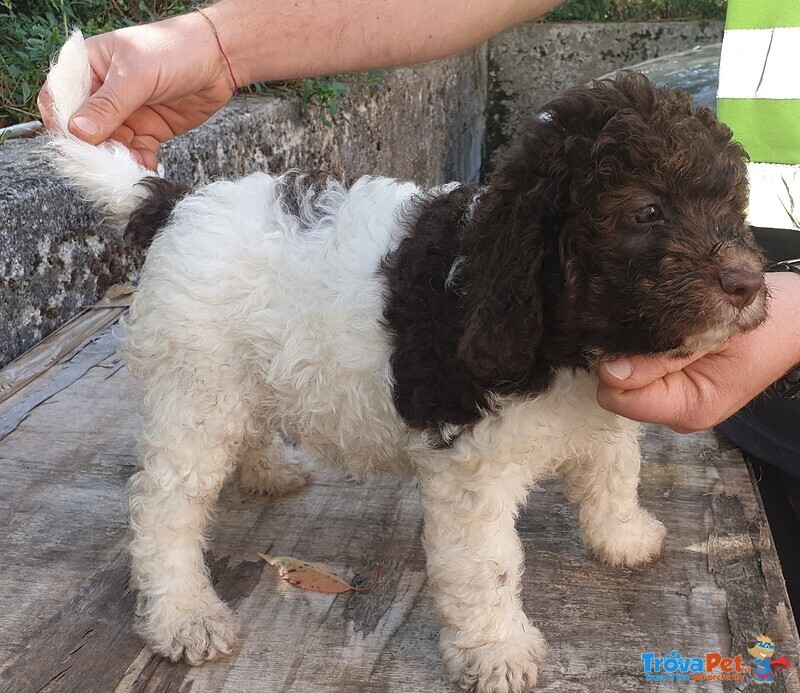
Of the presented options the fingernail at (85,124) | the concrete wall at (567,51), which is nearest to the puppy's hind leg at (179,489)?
the fingernail at (85,124)

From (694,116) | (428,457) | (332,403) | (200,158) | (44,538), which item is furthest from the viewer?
(200,158)

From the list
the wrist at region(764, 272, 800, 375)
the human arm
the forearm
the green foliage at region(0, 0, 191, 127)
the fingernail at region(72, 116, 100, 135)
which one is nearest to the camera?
the wrist at region(764, 272, 800, 375)

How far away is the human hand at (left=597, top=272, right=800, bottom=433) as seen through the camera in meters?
2.46

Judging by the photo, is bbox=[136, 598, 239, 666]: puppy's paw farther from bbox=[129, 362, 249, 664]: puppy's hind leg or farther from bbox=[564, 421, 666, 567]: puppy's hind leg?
bbox=[564, 421, 666, 567]: puppy's hind leg

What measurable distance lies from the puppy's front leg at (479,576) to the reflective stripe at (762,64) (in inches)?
70.5

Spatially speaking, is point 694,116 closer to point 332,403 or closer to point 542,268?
point 542,268

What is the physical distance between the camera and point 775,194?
10.6 feet

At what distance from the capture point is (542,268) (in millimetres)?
2252

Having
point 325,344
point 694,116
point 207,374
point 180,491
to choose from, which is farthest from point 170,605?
point 694,116

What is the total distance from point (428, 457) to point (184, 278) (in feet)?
3.36

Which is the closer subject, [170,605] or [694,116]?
[694,116]

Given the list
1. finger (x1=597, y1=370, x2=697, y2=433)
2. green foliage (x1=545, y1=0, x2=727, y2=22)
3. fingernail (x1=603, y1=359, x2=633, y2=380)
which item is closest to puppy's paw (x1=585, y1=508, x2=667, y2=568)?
finger (x1=597, y1=370, x2=697, y2=433)

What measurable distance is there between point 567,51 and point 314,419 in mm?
9993

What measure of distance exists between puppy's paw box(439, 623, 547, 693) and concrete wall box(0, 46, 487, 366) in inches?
115
